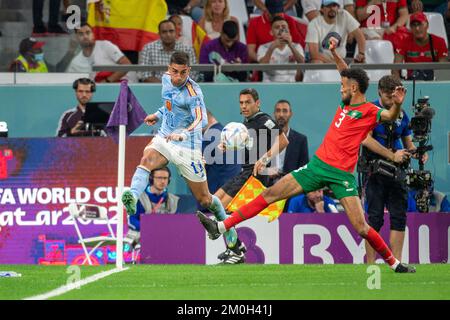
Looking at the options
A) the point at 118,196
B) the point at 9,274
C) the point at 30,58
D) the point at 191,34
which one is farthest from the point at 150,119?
the point at 191,34

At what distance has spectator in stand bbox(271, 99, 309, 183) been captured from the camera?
54.7 ft

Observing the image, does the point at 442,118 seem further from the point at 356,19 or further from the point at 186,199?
the point at 186,199

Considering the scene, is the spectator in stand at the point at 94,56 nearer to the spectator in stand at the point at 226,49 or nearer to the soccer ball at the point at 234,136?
the spectator in stand at the point at 226,49

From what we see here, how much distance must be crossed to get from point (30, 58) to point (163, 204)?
3220mm

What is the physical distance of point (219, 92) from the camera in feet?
58.2

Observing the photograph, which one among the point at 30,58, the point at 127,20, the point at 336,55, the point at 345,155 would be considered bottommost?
the point at 345,155

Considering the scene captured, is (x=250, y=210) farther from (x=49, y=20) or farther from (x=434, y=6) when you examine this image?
(x=434, y=6)

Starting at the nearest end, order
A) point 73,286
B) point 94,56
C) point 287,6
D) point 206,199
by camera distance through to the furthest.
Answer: point 73,286 → point 206,199 → point 94,56 → point 287,6

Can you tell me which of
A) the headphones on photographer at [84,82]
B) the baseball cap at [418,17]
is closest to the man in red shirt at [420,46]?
the baseball cap at [418,17]

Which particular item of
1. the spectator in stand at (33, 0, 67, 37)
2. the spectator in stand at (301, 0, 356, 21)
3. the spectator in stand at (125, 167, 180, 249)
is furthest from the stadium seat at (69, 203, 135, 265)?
the spectator in stand at (301, 0, 356, 21)

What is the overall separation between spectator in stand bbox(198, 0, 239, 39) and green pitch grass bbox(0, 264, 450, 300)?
6473 millimetres

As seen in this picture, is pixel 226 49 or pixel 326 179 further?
pixel 226 49

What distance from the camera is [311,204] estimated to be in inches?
655

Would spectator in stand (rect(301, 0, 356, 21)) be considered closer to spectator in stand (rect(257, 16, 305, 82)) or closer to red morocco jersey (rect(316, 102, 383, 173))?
spectator in stand (rect(257, 16, 305, 82))
